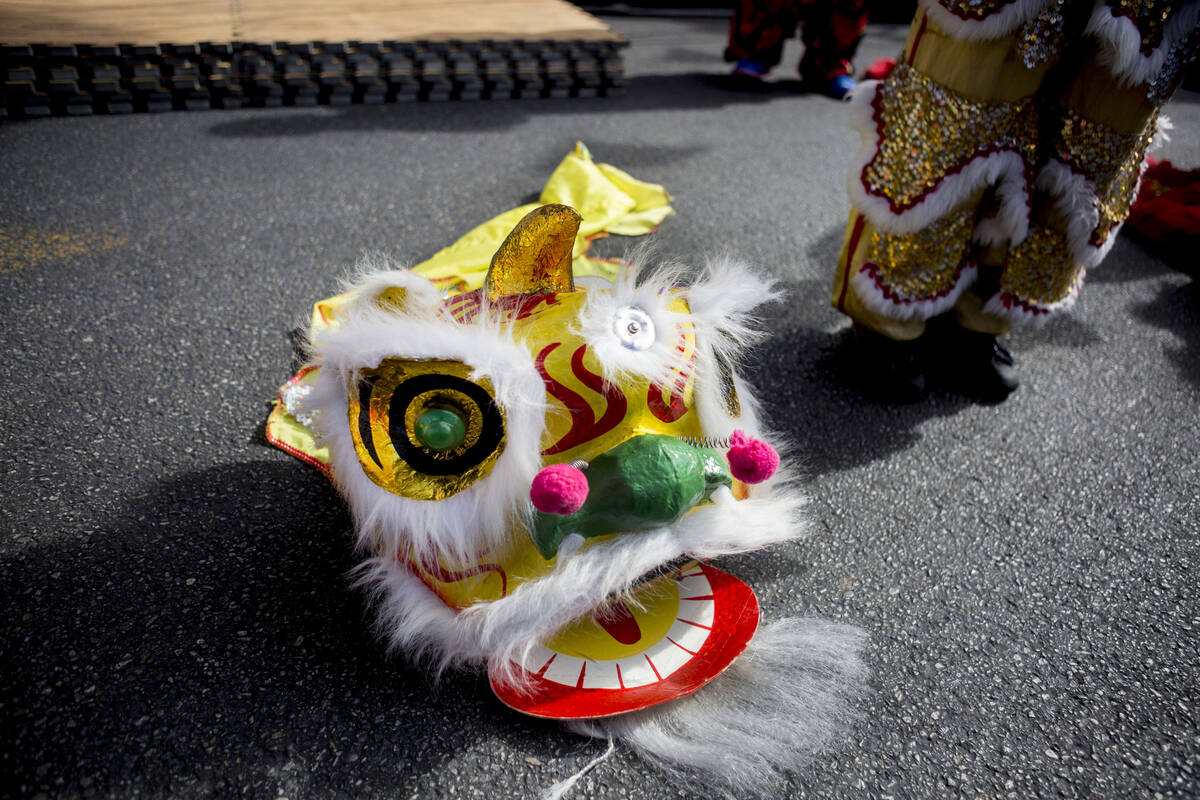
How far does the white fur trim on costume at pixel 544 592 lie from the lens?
80cm

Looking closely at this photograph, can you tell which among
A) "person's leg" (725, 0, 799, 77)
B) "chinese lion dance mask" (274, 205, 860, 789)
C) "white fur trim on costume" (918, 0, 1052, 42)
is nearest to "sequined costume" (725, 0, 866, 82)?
"person's leg" (725, 0, 799, 77)

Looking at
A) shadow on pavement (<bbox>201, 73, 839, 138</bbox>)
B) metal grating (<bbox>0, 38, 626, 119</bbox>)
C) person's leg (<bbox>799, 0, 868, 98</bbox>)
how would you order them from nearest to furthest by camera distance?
metal grating (<bbox>0, 38, 626, 119</bbox>) → shadow on pavement (<bbox>201, 73, 839, 138</bbox>) → person's leg (<bbox>799, 0, 868, 98</bbox>)

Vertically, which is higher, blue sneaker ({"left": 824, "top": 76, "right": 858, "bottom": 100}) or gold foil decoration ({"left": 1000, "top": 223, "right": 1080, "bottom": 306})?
gold foil decoration ({"left": 1000, "top": 223, "right": 1080, "bottom": 306})

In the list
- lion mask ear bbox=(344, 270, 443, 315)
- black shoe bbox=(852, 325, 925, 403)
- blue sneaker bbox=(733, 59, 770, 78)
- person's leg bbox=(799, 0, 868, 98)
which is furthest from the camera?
blue sneaker bbox=(733, 59, 770, 78)

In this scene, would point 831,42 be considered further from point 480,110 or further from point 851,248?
point 851,248

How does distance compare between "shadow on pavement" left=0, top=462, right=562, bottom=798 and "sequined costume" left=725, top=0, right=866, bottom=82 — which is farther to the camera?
"sequined costume" left=725, top=0, right=866, bottom=82

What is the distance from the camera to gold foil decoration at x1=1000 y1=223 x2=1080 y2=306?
4.17 ft

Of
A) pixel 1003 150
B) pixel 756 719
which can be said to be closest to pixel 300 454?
pixel 756 719

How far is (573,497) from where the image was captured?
29.4 inches

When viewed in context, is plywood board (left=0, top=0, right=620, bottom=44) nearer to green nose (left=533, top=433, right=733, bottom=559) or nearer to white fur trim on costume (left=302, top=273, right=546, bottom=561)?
white fur trim on costume (left=302, top=273, right=546, bottom=561)

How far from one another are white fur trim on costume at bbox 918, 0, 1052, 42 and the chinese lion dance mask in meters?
0.56

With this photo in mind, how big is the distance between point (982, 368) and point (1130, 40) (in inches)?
24.0

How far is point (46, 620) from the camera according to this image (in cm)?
90

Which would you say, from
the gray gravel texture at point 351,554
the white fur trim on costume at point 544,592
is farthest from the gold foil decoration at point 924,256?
the white fur trim on costume at point 544,592
